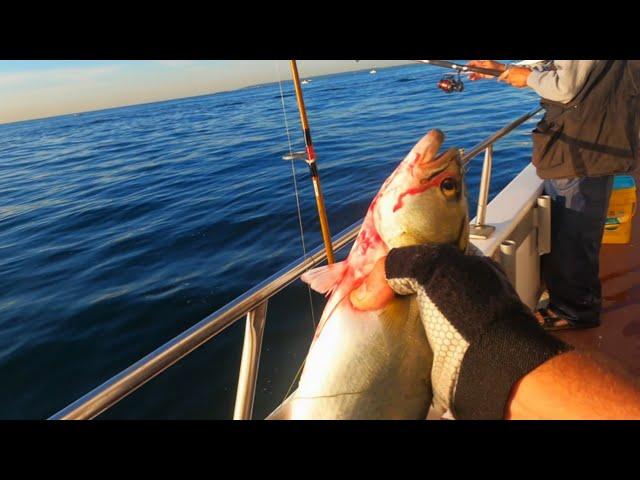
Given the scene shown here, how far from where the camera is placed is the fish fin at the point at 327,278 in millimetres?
1632

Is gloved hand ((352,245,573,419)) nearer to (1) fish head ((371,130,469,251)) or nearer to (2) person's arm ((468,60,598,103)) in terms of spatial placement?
(1) fish head ((371,130,469,251))

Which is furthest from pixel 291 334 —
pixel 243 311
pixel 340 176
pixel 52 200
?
pixel 52 200

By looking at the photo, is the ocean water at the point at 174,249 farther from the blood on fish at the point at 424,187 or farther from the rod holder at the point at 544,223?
the blood on fish at the point at 424,187

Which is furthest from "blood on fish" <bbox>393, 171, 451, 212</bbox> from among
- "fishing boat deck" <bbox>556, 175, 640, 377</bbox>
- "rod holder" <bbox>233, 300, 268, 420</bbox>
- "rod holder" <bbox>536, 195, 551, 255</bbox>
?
"rod holder" <bbox>536, 195, 551, 255</bbox>

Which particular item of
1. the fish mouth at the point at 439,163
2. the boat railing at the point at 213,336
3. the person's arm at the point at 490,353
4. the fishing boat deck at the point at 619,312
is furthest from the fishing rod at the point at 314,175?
the fishing boat deck at the point at 619,312

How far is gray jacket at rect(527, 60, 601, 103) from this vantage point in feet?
8.61

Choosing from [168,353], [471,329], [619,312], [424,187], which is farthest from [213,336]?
[619,312]

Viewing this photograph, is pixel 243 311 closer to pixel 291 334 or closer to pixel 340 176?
pixel 291 334

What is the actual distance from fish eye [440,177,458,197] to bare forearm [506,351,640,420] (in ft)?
2.37
